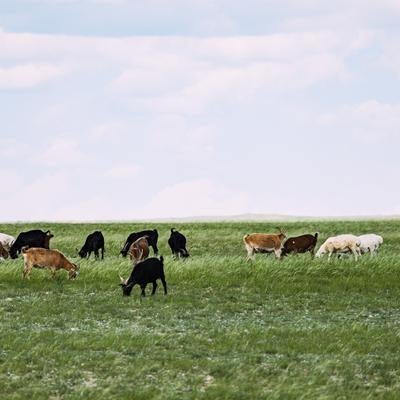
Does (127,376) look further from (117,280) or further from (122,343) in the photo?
(117,280)

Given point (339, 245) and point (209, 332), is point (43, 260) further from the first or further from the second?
point (339, 245)

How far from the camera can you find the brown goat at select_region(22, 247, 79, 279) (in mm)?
27031

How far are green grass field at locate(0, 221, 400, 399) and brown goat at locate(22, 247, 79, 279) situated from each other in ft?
1.77

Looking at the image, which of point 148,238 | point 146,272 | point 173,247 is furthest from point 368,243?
point 146,272

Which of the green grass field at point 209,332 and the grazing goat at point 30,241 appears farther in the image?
the grazing goat at point 30,241

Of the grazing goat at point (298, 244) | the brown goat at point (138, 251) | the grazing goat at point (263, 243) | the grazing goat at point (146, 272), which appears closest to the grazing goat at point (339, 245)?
the grazing goat at point (298, 244)

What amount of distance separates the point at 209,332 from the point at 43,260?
10803 mm

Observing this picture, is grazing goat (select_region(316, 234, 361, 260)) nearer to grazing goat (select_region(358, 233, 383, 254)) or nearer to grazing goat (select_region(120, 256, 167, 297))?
grazing goat (select_region(358, 233, 383, 254))

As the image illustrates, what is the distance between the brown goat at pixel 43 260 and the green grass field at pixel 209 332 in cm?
54

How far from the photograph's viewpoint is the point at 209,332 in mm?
18000

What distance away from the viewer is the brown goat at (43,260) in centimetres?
2703

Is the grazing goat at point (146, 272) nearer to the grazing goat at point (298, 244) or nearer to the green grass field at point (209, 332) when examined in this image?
the green grass field at point (209, 332)

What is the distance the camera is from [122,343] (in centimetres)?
1647

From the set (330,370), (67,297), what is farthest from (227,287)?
(330,370)
